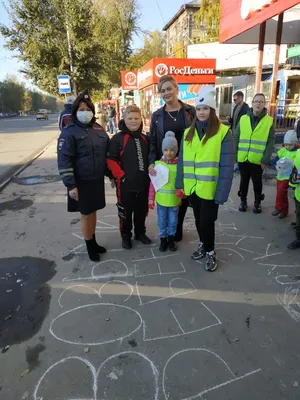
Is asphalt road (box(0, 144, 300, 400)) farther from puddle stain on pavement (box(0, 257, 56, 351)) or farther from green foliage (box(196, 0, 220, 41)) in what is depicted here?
green foliage (box(196, 0, 220, 41))

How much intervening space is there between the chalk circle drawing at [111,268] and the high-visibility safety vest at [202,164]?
3.54 feet

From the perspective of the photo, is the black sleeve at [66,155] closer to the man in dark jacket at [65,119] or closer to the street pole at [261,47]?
the man in dark jacket at [65,119]

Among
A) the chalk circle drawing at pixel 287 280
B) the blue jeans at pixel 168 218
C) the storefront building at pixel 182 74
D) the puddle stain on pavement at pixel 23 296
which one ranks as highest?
the storefront building at pixel 182 74

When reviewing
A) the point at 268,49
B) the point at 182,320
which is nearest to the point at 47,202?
the point at 182,320

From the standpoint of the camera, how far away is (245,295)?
2719 mm

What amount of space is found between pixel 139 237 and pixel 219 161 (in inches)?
61.0

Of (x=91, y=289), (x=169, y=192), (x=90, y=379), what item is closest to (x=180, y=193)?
(x=169, y=192)

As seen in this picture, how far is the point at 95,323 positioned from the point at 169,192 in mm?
1561

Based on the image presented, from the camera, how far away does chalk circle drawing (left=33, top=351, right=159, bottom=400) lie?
1832mm

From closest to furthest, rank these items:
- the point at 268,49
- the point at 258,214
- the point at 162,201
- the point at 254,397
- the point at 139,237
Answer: the point at 254,397, the point at 162,201, the point at 139,237, the point at 258,214, the point at 268,49

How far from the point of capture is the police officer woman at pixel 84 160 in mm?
2951

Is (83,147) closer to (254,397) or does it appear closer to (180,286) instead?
(180,286)

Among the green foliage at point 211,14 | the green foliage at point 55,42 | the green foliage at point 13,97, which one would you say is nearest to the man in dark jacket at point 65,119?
the green foliage at point 55,42

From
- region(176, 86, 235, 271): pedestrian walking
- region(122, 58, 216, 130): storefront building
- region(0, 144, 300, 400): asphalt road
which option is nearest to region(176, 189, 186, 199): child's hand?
region(176, 86, 235, 271): pedestrian walking
